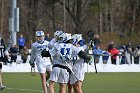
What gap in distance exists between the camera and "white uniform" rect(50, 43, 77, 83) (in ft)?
54.8

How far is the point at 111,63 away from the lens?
41.3m

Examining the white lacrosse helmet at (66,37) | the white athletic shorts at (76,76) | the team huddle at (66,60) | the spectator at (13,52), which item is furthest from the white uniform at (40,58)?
A: the spectator at (13,52)

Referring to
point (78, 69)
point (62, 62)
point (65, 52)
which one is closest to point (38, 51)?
point (78, 69)

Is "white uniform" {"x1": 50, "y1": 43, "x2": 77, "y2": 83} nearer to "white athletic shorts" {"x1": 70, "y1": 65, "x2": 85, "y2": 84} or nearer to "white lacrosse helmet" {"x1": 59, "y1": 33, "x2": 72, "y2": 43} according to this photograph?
"white lacrosse helmet" {"x1": 59, "y1": 33, "x2": 72, "y2": 43}

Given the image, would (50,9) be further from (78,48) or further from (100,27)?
(78,48)

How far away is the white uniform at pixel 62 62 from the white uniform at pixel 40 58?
3473mm

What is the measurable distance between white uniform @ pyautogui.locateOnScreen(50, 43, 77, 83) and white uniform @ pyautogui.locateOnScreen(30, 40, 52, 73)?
347 centimetres

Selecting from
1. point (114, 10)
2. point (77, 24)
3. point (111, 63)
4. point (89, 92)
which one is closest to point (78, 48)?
point (89, 92)

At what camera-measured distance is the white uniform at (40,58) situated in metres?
20.4

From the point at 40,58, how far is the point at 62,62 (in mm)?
3860

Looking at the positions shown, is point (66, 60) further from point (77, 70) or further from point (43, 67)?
point (43, 67)

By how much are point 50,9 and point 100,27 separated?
6371 millimetres

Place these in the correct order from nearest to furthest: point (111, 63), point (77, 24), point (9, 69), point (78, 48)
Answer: point (78, 48) → point (9, 69) → point (111, 63) → point (77, 24)

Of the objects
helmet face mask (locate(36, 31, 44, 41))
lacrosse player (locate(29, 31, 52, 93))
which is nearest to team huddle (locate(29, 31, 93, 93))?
helmet face mask (locate(36, 31, 44, 41))
